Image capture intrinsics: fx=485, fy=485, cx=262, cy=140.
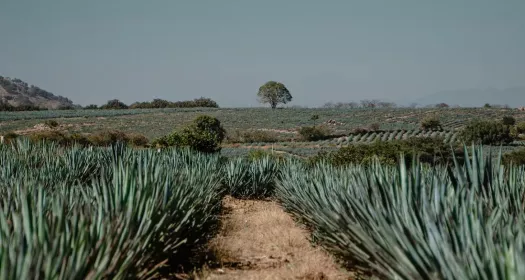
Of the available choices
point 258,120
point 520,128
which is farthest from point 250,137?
point 520,128

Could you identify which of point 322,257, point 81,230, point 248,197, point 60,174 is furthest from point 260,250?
point 248,197

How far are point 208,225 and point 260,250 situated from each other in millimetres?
895

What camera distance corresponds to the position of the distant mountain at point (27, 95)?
145 metres

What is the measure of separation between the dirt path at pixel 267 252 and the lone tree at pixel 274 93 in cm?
8333

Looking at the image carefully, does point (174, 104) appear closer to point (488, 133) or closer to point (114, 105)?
point (114, 105)

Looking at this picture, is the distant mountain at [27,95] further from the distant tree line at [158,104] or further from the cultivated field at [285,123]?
the cultivated field at [285,123]

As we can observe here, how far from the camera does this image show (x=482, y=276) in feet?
7.05

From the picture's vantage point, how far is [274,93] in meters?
90.4

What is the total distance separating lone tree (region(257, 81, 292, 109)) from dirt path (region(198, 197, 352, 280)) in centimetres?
8333

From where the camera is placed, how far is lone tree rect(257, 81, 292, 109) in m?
90.4

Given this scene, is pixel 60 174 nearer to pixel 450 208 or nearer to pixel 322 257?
pixel 322 257

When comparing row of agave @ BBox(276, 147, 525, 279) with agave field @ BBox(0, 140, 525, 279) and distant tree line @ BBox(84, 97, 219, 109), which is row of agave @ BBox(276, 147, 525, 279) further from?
distant tree line @ BBox(84, 97, 219, 109)

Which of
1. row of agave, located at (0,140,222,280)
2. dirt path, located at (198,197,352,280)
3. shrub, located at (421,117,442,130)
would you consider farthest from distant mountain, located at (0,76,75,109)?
row of agave, located at (0,140,222,280)

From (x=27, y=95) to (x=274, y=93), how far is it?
114 meters
